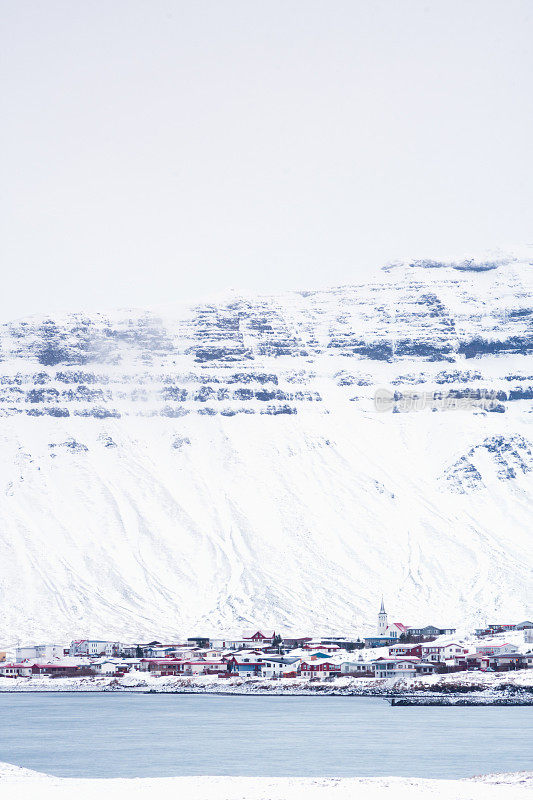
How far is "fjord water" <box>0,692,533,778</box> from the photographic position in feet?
263

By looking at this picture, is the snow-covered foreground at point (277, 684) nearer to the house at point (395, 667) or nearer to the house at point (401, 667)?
the house at point (395, 667)

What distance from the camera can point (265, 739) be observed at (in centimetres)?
9812

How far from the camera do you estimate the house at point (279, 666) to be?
7372 inches

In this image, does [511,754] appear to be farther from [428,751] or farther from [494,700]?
[494,700]

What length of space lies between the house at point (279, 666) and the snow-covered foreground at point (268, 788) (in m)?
119

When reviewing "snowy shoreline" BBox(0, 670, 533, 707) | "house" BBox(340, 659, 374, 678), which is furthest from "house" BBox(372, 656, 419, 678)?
"snowy shoreline" BBox(0, 670, 533, 707)

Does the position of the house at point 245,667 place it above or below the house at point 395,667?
below

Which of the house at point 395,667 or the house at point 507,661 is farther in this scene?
the house at point 395,667

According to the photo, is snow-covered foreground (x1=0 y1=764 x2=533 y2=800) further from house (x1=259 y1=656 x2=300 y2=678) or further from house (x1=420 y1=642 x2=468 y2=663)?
house (x1=259 y1=656 x2=300 y2=678)

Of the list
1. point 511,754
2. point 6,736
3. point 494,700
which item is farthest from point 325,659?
point 511,754

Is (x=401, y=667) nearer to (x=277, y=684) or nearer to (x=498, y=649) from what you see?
(x=498, y=649)

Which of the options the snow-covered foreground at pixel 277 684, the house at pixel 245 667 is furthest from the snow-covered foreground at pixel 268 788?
the house at pixel 245 667

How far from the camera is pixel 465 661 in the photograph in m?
180

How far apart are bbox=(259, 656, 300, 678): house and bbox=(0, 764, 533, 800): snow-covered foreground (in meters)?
119
